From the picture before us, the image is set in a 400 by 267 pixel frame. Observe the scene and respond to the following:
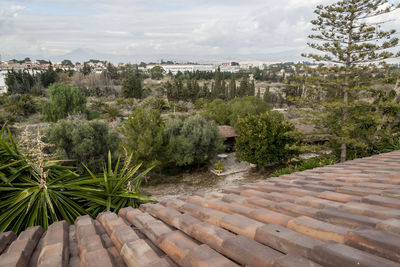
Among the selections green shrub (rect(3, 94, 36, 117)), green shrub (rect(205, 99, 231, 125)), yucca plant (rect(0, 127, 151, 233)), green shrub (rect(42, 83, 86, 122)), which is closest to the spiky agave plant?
yucca plant (rect(0, 127, 151, 233))

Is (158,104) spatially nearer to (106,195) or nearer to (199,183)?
(199,183)

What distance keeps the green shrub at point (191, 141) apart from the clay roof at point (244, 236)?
14.4 meters

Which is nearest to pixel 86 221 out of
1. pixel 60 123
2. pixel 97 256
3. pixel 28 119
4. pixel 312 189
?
pixel 97 256

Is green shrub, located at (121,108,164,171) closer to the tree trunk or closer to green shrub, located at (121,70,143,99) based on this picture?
the tree trunk

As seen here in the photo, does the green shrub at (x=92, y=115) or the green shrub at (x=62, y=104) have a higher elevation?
the green shrub at (x=62, y=104)

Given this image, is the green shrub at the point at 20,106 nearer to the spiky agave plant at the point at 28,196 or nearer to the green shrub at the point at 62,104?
the green shrub at the point at 62,104

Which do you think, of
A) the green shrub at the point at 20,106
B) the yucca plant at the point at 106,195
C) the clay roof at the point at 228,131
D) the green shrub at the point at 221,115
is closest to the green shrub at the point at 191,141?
the clay roof at the point at 228,131

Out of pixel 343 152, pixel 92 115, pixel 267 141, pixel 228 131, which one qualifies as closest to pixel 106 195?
pixel 343 152

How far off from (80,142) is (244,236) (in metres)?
14.8

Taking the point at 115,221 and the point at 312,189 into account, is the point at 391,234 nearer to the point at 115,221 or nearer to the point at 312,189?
the point at 312,189

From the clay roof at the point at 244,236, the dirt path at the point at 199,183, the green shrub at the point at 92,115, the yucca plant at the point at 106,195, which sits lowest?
the dirt path at the point at 199,183

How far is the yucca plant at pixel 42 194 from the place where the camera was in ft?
7.49

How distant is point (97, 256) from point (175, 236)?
43cm

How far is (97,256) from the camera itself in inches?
51.0
